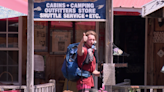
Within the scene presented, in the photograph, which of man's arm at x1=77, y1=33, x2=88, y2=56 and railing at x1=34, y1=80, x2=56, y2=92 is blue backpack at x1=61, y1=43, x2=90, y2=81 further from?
railing at x1=34, y1=80, x2=56, y2=92

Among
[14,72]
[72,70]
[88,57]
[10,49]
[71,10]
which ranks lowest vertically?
[14,72]

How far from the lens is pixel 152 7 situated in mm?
6801

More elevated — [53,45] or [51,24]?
[51,24]

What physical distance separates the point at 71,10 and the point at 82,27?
7.57ft

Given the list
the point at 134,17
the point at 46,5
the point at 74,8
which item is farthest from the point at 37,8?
the point at 134,17

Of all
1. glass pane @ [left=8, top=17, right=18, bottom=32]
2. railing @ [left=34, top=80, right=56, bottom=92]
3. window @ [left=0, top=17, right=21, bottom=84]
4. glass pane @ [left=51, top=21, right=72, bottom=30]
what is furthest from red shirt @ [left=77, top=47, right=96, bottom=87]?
glass pane @ [left=8, top=17, right=18, bottom=32]

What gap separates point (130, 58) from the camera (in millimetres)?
9195

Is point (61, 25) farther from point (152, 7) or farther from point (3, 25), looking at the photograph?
point (152, 7)

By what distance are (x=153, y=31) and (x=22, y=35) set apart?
428 cm

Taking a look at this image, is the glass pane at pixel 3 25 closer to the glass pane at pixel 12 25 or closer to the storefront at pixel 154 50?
the glass pane at pixel 12 25

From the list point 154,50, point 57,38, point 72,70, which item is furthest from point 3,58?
point 154,50

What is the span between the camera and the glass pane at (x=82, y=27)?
8.45m

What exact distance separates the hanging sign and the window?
2.44 meters

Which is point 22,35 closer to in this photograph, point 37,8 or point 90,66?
point 37,8
